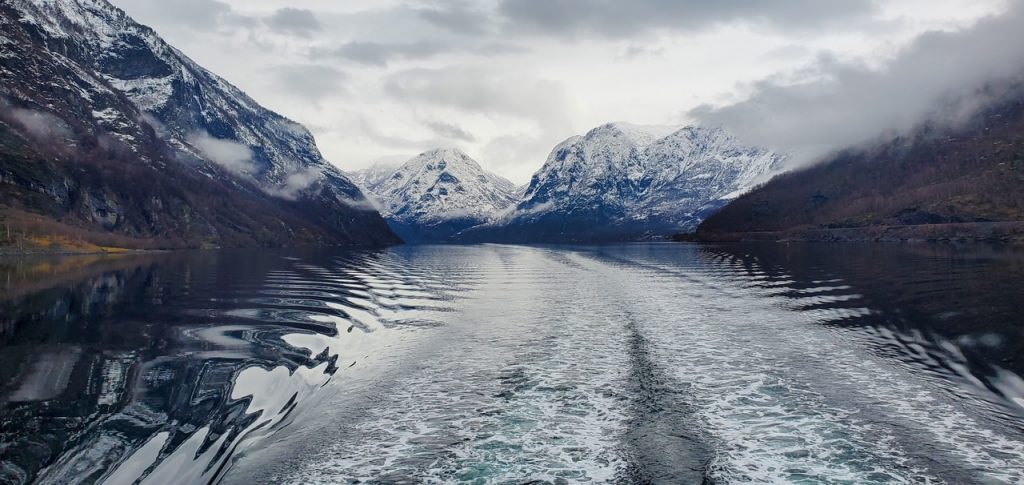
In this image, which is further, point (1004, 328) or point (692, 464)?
point (1004, 328)

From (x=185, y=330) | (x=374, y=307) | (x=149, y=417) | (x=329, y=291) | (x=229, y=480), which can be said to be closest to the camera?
(x=229, y=480)

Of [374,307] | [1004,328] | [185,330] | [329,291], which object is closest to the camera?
[1004,328]

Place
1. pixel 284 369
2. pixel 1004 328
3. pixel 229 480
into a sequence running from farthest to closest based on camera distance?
pixel 1004 328 < pixel 284 369 < pixel 229 480

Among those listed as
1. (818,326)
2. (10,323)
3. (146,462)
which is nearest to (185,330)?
(10,323)

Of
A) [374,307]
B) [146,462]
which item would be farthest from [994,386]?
[374,307]

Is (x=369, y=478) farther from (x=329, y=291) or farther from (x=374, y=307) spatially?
(x=329, y=291)

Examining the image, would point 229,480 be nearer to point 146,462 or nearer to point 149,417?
point 146,462
